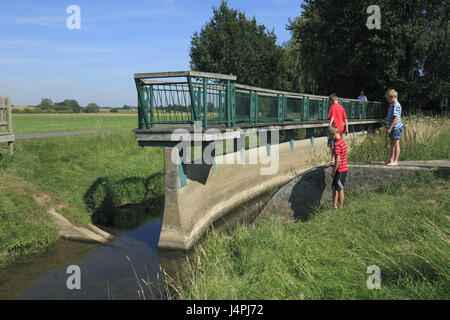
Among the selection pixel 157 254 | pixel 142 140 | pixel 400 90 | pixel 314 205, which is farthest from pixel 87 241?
pixel 400 90

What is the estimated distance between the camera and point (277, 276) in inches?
184

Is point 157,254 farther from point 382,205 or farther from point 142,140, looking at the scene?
point 382,205

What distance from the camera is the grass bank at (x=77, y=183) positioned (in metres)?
9.00

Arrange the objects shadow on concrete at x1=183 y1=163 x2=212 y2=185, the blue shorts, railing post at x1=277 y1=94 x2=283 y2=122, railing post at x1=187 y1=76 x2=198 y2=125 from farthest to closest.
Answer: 1. railing post at x1=277 y1=94 x2=283 y2=122
2. shadow on concrete at x1=183 y1=163 x2=212 y2=185
3. railing post at x1=187 y1=76 x2=198 y2=125
4. the blue shorts

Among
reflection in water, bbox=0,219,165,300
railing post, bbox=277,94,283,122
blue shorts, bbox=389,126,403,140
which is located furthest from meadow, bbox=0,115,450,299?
railing post, bbox=277,94,283,122

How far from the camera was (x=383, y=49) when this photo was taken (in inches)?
912

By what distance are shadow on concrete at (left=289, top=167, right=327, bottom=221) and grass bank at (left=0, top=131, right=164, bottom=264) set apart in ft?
19.1

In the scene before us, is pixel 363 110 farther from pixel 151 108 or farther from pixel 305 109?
pixel 151 108

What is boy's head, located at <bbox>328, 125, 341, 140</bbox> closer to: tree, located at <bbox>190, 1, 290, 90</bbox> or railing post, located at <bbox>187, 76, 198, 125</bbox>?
railing post, located at <bbox>187, 76, 198, 125</bbox>

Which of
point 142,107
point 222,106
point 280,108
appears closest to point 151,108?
point 142,107

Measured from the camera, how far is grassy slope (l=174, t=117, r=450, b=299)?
404 cm

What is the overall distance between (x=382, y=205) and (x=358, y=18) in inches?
893

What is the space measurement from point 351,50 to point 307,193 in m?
21.5

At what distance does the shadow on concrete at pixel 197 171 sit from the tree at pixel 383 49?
1767 centimetres
